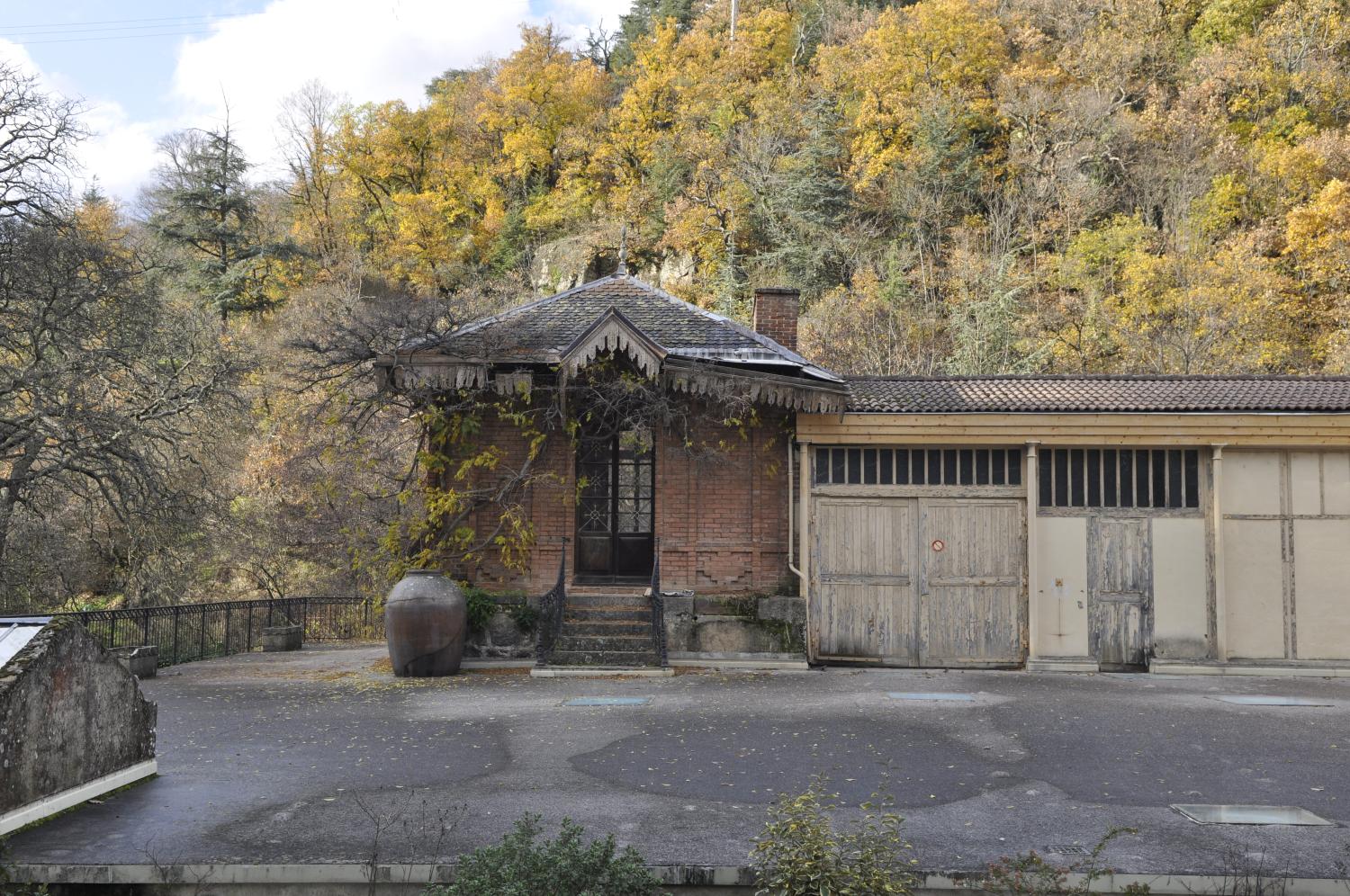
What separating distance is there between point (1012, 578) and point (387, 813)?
10237 mm

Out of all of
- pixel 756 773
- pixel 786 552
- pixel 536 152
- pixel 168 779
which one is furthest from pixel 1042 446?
pixel 536 152

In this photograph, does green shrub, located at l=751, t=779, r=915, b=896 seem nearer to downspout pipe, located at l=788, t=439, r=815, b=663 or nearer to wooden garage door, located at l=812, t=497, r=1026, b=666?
downspout pipe, located at l=788, t=439, r=815, b=663

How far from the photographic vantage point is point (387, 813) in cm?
660

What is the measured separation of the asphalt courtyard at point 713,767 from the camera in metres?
5.90

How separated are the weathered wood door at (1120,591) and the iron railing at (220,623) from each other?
12066mm

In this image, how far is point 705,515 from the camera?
14.8m

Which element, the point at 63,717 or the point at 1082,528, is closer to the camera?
the point at 63,717

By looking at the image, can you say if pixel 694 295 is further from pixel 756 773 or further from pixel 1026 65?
pixel 756 773

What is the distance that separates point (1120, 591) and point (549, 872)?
11.6 metres

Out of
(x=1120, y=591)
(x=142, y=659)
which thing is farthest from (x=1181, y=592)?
(x=142, y=659)

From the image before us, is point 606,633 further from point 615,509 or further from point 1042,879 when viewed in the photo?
point 1042,879

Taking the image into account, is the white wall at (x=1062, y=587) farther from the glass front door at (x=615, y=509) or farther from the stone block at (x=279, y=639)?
the stone block at (x=279, y=639)

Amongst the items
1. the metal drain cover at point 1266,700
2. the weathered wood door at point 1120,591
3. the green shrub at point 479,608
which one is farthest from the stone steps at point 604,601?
the metal drain cover at point 1266,700

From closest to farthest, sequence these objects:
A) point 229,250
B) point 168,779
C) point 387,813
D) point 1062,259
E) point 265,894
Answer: point 265,894
point 387,813
point 168,779
point 1062,259
point 229,250
